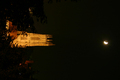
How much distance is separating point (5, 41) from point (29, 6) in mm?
2345

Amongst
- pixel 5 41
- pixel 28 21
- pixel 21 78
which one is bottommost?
pixel 21 78

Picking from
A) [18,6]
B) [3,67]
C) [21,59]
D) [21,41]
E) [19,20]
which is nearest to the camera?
[18,6]

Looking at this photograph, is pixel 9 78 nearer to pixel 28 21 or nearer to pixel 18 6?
pixel 28 21

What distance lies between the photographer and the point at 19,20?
5.34m

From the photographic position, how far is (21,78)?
20.6 ft

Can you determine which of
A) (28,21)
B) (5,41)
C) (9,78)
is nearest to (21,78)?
(9,78)

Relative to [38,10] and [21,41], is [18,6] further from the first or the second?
[21,41]

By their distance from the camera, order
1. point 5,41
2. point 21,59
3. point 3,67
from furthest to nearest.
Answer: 1. point 21,59
2. point 5,41
3. point 3,67

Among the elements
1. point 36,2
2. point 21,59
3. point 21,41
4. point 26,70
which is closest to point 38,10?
point 36,2

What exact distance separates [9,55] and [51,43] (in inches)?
→ 307

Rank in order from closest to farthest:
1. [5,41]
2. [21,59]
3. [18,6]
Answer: [18,6] < [5,41] < [21,59]

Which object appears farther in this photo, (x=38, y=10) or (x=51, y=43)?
(x=51, y=43)

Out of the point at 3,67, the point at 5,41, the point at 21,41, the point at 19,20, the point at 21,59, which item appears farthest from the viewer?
the point at 21,41

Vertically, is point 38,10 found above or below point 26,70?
above
